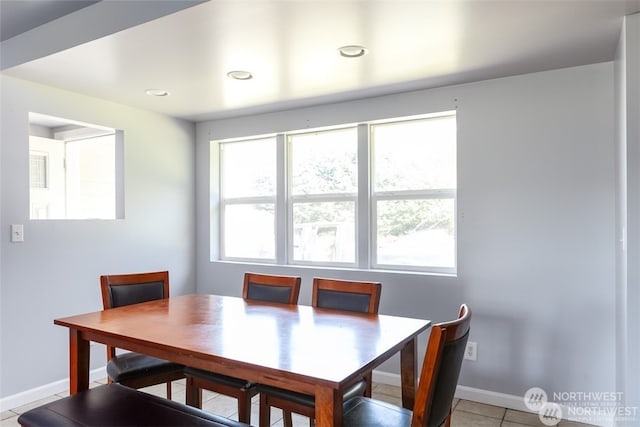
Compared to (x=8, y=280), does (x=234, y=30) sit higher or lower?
higher

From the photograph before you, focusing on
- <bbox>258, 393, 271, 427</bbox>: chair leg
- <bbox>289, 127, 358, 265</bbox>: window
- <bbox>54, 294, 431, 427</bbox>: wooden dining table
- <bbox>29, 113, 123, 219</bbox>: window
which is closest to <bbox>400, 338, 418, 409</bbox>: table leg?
<bbox>54, 294, 431, 427</bbox>: wooden dining table

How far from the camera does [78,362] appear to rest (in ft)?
6.48

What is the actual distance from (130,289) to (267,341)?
4.28 ft

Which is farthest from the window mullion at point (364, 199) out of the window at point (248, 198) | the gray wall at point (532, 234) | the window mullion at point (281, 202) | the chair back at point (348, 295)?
the chair back at point (348, 295)

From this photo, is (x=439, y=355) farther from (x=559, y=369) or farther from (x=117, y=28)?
(x=117, y=28)

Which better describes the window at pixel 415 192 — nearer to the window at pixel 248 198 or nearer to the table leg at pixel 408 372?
the window at pixel 248 198

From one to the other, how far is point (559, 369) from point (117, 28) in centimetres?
321

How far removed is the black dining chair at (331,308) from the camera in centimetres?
188

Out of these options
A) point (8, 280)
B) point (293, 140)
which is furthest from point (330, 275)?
point (8, 280)

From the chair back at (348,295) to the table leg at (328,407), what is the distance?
0.99 metres

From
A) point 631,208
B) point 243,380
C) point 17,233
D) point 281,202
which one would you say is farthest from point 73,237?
point 631,208

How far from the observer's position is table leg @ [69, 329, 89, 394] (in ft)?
6.45

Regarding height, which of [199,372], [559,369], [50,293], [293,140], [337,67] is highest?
[337,67]

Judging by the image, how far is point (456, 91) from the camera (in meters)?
2.98
